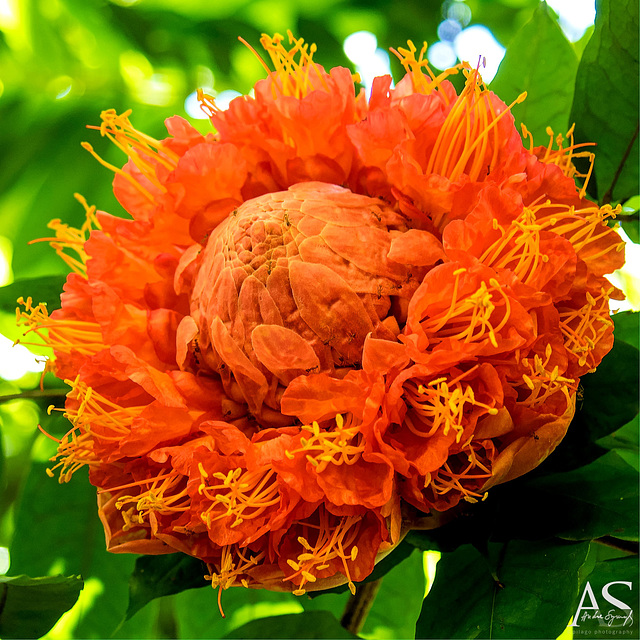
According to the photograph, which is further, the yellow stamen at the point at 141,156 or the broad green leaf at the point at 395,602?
the broad green leaf at the point at 395,602

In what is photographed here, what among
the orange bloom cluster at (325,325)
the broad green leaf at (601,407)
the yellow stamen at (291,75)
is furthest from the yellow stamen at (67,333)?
the broad green leaf at (601,407)

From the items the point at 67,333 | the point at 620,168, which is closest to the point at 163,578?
the point at 67,333

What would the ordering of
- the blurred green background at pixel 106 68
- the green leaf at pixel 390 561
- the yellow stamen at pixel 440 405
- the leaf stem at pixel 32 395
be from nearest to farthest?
the yellow stamen at pixel 440 405
the green leaf at pixel 390 561
the leaf stem at pixel 32 395
the blurred green background at pixel 106 68

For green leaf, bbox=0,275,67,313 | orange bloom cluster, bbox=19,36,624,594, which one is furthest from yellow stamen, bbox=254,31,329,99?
green leaf, bbox=0,275,67,313

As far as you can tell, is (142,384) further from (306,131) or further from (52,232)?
(52,232)

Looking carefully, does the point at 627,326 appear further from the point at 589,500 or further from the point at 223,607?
the point at 223,607

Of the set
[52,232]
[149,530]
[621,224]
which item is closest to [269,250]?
[149,530]

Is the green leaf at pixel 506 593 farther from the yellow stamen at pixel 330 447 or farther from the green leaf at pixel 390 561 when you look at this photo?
the yellow stamen at pixel 330 447

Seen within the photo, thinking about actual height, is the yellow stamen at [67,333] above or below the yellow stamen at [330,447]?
above
